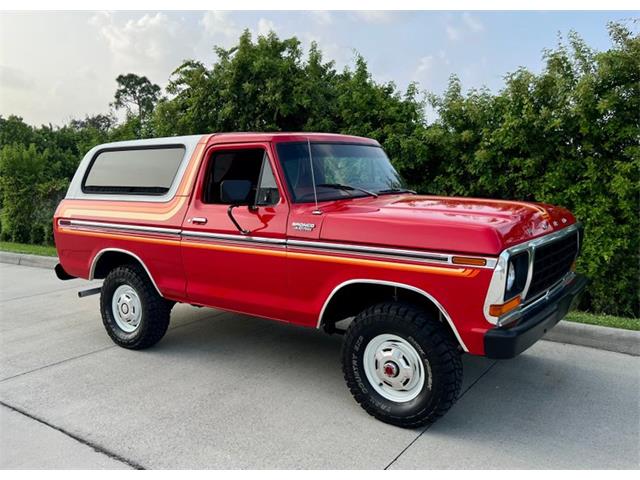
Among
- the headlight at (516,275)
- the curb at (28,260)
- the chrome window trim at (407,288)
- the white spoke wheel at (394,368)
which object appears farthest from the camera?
the curb at (28,260)

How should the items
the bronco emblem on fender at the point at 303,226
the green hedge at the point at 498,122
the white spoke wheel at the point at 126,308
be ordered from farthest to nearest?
the green hedge at the point at 498,122
the white spoke wheel at the point at 126,308
the bronco emblem on fender at the point at 303,226

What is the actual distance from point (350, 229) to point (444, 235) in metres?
0.67

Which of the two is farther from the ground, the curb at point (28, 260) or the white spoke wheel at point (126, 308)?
the white spoke wheel at point (126, 308)

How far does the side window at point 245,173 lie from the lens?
418 centimetres

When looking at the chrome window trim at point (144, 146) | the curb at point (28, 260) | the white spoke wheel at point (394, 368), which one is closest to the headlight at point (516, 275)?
the white spoke wheel at point (394, 368)

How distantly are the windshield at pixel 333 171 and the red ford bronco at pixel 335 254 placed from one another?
1 centimetres

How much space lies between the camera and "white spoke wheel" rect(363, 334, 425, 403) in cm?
356

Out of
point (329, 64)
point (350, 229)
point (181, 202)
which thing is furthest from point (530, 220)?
point (329, 64)

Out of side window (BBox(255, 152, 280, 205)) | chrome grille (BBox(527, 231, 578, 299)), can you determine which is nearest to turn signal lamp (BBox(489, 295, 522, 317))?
chrome grille (BBox(527, 231, 578, 299))

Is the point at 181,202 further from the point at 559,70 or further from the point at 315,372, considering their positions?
the point at 559,70

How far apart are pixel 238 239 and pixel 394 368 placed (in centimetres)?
158

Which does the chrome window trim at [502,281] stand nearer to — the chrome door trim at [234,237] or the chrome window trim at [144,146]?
the chrome door trim at [234,237]

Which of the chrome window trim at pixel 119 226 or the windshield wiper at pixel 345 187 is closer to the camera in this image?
the windshield wiper at pixel 345 187

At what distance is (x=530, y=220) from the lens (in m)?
3.63
